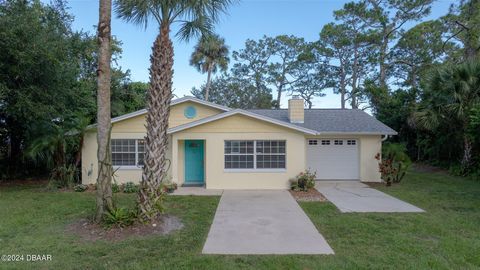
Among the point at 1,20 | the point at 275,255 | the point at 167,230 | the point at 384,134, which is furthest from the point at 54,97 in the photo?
the point at 384,134

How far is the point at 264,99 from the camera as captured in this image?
4141 cm

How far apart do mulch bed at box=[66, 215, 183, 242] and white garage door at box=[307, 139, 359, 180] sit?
9.34 meters

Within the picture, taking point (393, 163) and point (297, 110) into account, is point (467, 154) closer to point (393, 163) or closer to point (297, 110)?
point (393, 163)

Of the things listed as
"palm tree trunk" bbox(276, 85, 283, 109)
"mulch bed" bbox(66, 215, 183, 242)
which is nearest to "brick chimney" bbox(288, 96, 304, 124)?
"mulch bed" bbox(66, 215, 183, 242)

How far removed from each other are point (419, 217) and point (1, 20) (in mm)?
13589

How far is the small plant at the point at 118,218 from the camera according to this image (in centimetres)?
708

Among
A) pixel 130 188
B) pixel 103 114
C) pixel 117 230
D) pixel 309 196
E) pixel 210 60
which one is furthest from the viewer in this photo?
pixel 210 60

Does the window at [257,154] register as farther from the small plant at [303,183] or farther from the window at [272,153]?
the small plant at [303,183]

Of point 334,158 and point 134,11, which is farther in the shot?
point 334,158

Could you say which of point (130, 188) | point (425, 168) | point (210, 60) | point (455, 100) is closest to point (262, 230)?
point (130, 188)

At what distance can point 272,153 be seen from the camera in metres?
13.4

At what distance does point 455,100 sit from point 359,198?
8.83 metres

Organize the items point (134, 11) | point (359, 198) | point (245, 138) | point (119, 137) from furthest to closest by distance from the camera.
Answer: point (119, 137)
point (245, 138)
point (359, 198)
point (134, 11)

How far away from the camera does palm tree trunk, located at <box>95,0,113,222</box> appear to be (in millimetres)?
7289
